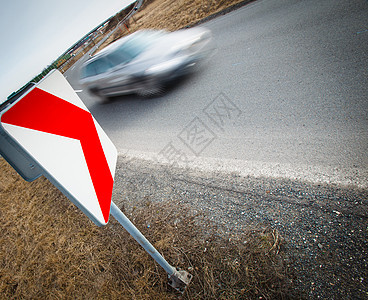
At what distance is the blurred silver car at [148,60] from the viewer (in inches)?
189

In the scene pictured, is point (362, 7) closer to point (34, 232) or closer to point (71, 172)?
point (71, 172)

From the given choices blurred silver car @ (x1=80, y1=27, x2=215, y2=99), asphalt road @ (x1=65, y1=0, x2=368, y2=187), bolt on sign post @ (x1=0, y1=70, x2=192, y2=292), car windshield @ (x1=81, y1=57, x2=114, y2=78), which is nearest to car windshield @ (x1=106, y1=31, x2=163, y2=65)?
blurred silver car @ (x1=80, y1=27, x2=215, y2=99)

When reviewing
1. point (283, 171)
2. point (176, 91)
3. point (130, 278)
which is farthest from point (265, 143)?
point (176, 91)

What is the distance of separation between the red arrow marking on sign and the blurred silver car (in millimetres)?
3941

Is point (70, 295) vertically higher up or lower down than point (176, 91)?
lower down

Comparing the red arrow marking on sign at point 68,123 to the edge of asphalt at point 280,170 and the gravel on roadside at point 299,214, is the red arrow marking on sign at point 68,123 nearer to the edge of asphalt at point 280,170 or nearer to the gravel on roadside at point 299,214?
the gravel on roadside at point 299,214

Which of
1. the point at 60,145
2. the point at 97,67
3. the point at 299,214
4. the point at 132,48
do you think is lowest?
the point at 299,214

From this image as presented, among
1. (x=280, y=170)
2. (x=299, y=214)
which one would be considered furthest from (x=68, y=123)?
(x=280, y=170)

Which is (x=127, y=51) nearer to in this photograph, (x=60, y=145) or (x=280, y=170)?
(x=280, y=170)

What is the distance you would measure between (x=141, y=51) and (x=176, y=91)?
5.18 ft

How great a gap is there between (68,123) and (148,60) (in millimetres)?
4392

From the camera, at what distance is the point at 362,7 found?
442 cm

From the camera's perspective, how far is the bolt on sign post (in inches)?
33.3

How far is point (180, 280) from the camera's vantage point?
184 centimetres
